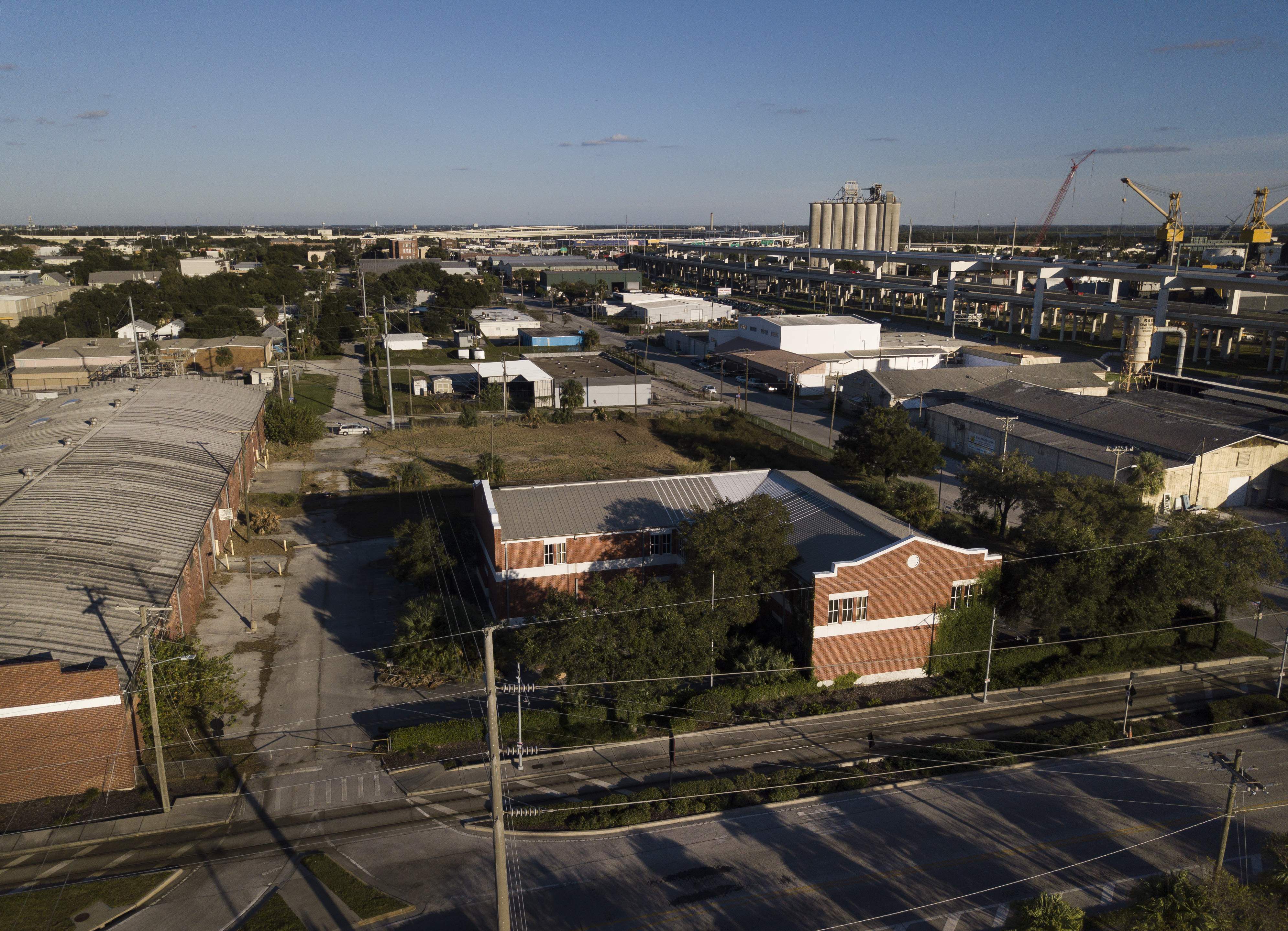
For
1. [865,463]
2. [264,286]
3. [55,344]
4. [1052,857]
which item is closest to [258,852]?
[1052,857]

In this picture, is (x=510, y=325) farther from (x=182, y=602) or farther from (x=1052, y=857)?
(x=1052, y=857)

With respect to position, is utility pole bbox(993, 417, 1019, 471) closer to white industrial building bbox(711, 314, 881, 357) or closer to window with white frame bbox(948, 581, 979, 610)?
window with white frame bbox(948, 581, 979, 610)

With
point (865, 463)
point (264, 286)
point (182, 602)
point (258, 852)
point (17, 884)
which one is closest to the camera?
point (17, 884)

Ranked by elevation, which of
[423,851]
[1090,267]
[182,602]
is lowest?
[423,851]

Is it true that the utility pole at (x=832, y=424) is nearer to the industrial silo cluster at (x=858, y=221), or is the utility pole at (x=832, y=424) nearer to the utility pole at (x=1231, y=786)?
the utility pole at (x=1231, y=786)

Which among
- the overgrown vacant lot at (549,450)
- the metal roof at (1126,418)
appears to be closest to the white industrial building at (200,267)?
the overgrown vacant lot at (549,450)

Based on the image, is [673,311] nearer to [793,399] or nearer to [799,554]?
[793,399]

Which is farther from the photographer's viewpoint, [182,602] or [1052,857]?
[182,602]

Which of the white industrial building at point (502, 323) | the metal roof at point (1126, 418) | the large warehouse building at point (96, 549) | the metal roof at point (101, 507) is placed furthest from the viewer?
the white industrial building at point (502, 323)
